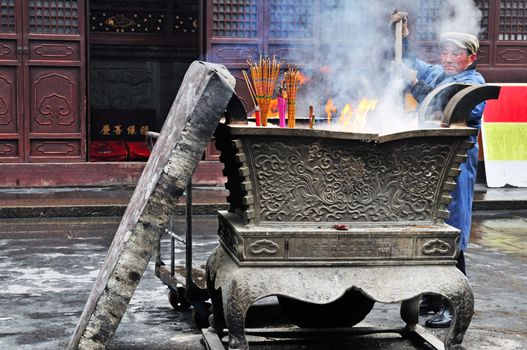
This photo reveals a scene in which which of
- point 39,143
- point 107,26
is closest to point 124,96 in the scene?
point 107,26

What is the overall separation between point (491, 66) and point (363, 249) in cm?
1002

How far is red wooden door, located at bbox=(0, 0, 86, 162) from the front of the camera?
1302 cm

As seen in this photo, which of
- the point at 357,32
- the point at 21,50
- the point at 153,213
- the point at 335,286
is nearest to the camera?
the point at 153,213

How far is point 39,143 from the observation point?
13.2 meters

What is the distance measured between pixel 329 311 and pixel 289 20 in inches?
333

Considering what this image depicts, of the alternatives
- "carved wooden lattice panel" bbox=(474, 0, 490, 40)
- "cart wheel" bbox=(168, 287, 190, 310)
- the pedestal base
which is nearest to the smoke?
"carved wooden lattice panel" bbox=(474, 0, 490, 40)

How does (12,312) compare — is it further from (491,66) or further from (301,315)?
(491,66)

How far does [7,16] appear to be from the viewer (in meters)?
13.0

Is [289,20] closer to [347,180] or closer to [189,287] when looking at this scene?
[189,287]

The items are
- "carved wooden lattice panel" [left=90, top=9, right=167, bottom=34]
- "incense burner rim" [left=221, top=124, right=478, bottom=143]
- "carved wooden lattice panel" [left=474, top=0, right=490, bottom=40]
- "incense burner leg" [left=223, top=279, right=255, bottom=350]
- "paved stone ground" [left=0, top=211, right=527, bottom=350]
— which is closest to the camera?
"incense burner leg" [left=223, top=279, right=255, bottom=350]

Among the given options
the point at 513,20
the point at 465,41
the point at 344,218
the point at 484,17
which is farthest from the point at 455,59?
the point at 513,20

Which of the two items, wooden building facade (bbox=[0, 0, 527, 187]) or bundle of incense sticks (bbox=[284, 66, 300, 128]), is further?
wooden building facade (bbox=[0, 0, 527, 187])

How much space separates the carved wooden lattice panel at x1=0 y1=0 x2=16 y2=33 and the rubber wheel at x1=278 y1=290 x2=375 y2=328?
27.8ft

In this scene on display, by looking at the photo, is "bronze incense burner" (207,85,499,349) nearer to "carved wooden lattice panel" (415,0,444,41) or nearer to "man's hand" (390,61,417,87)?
"man's hand" (390,61,417,87)
